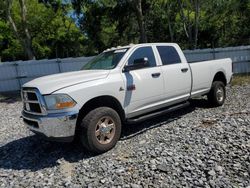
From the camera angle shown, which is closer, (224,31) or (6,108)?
(6,108)

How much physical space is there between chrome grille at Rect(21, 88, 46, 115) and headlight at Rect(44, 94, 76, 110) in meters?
0.12

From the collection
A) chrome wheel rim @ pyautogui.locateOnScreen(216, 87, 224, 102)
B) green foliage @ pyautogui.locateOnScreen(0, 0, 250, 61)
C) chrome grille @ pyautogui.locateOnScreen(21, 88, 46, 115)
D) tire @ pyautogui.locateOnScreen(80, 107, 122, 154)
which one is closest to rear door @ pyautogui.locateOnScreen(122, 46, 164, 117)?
tire @ pyautogui.locateOnScreen(80, 107, 122, 154)

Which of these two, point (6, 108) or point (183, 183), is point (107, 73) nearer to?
point (183, 183)

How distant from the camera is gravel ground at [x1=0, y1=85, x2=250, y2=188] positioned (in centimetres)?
399

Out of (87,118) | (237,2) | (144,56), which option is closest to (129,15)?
(237,2)

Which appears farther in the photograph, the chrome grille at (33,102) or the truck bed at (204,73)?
the truck bed at (204,73)

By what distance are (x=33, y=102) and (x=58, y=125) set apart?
0.73m

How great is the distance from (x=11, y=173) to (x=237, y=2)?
27.5 meters

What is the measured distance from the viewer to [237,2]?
26.8 metres

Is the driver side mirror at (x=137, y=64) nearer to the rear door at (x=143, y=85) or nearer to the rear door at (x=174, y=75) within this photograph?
the rear door at (x=143, y=85)

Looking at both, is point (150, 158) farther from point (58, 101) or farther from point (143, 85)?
point (58, 101)

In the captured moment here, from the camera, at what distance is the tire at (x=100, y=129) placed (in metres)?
4.80

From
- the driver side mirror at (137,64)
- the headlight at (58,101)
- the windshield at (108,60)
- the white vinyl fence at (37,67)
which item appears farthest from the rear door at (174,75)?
the white vinyl fence at (37,67)

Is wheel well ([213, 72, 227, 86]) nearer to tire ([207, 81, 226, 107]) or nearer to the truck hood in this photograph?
tire ([207, 81, 226, 107])
